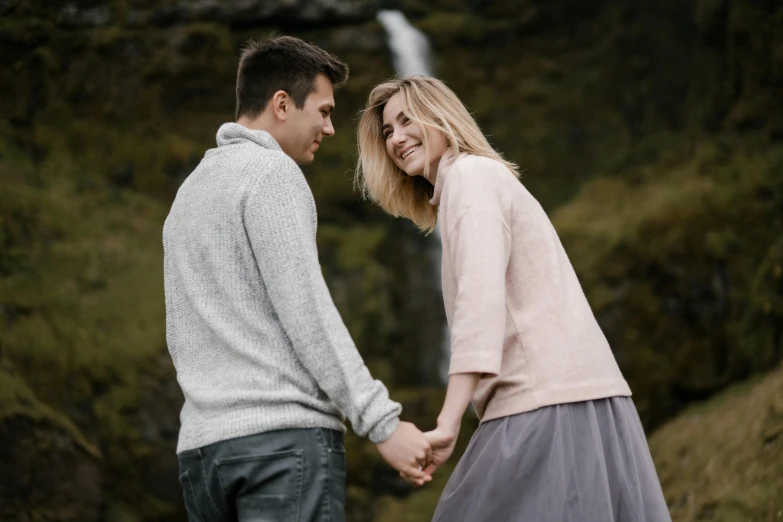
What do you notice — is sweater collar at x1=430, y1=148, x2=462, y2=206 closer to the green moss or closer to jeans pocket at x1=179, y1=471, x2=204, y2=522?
jeans pocket at x1=179, y1=471, x2=204, y2=522

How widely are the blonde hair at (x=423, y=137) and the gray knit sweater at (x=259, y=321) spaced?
590 mm

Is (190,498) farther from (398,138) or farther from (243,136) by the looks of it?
(398,138)

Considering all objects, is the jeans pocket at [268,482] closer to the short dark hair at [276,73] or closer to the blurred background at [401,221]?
the short dark hair at [276,73]

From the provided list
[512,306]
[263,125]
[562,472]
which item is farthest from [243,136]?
[562,472]

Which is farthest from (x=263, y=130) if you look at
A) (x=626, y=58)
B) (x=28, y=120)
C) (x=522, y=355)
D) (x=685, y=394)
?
(x=626, y=58)

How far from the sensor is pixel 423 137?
2.88 meters

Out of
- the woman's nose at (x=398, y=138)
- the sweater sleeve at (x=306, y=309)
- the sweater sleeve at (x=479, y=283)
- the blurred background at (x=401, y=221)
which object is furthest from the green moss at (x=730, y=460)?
the sweater sleeve at (x=306, y=309)

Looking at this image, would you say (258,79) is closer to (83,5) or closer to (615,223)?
(615,223)

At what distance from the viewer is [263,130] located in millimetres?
2613

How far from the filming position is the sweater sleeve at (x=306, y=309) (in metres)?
2.29

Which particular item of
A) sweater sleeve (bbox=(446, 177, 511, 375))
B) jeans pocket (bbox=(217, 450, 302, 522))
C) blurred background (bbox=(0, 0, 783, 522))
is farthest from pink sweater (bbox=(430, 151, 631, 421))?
blurred background (bbox=(0, 0, 783, 522))

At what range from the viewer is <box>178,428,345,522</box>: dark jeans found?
2.24m

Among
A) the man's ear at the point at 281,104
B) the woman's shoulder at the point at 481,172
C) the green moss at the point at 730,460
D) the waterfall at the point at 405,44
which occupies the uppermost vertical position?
the waterfall at the point at 405,44

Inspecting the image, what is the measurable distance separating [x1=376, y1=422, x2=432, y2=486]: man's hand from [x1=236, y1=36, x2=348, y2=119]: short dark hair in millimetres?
934
